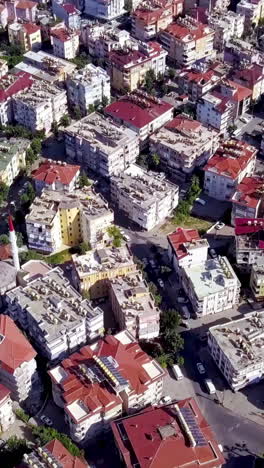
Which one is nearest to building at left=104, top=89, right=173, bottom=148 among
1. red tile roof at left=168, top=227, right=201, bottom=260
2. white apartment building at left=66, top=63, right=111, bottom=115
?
white apartment building at left=66, top=63, right=111, bottom=115

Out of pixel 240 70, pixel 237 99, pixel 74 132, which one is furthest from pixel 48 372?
pixel 240 70

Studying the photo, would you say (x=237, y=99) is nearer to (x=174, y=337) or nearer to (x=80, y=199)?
(x=80, y=199)

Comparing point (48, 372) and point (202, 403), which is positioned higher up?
point (48, 372)

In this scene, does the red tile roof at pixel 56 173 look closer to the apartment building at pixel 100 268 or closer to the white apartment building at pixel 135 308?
the apartment building at pixel 100 268

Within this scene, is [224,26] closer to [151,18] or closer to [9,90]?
[151,18]

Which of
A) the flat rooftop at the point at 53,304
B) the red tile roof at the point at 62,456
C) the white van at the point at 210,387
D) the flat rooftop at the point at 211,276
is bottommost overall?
the white van at the point at 210,387

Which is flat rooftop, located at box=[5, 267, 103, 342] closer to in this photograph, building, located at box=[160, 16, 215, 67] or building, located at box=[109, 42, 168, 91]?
building, located at box=[109, 42, 168, 91]

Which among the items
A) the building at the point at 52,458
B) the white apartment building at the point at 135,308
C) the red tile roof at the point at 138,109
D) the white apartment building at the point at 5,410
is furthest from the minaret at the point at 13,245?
the red tile roof at the point at 138,109
